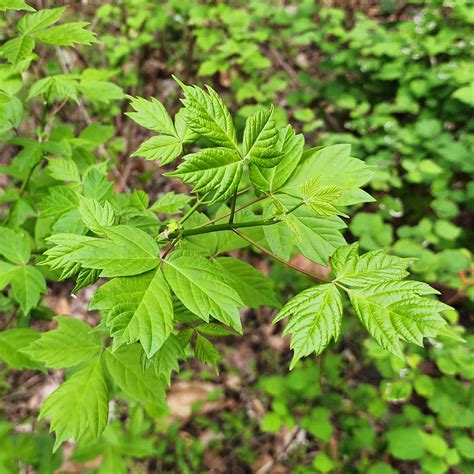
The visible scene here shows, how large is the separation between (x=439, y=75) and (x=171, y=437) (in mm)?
3272

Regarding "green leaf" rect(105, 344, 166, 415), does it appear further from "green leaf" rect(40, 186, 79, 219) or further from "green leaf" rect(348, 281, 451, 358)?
"green leaf" rect(348, 281, 451, 358)

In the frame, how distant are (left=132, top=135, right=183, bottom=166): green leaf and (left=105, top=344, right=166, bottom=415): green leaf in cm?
58

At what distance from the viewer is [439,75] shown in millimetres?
3207

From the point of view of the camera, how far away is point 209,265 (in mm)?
969

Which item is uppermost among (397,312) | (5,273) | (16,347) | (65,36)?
(65,36)

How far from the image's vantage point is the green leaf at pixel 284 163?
3.48 ft

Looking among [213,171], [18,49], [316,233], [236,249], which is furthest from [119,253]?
[236,249]

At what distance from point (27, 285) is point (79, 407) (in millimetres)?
458

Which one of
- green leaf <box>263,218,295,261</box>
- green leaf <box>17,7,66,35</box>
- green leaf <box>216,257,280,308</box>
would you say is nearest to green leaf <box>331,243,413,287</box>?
green leaf <box>263,218,295,261</box>

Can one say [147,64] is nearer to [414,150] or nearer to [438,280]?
[414,150]

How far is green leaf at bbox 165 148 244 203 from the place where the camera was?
2.96 ft

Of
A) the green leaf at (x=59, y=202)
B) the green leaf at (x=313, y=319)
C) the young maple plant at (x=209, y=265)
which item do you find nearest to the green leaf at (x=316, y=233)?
the young maple plant at (x=209, y=265)

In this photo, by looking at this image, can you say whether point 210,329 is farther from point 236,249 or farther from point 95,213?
point 236,249

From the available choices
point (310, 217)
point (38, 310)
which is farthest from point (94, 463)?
point (310, 217)
